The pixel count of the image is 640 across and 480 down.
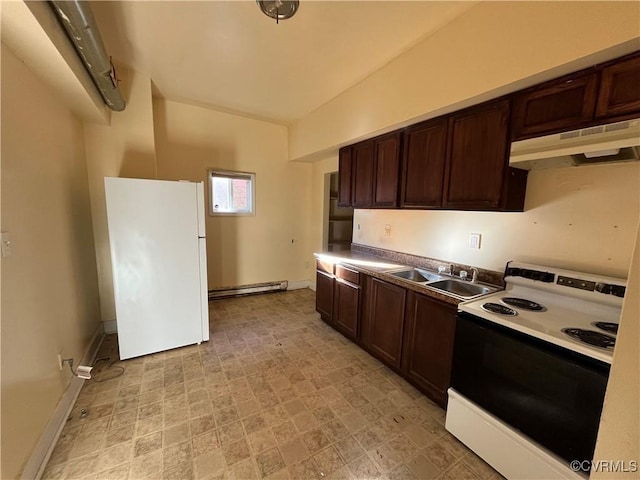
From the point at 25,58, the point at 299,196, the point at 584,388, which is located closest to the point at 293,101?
the point at 299,196

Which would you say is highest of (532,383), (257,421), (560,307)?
(560,307)

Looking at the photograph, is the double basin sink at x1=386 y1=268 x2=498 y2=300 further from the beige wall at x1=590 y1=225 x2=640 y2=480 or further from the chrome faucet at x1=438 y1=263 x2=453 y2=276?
the beige wall at x1=590 y1=225 x2=640 y2=480

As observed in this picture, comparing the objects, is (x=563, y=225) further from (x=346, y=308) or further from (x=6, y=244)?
(x=6, y=244)

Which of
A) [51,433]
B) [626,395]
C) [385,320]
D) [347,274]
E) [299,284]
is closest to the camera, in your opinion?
[626,395]

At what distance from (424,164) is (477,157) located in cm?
46

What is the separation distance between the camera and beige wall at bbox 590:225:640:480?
639mm

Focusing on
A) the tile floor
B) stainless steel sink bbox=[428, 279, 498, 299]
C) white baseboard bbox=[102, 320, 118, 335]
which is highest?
stainless steel sink bbox=[428, 279, 498, 299]

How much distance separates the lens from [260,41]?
2104mm

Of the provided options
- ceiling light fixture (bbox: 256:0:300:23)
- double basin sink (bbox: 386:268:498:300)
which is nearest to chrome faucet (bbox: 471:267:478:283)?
double basin sink (bbox: 386:268:498:300)

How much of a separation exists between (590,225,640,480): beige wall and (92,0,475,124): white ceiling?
6.40ft

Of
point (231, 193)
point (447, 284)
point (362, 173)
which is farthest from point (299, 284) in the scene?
point (447, 284)

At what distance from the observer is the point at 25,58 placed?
1528mm

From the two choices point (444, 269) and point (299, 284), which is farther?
point (299, 284)

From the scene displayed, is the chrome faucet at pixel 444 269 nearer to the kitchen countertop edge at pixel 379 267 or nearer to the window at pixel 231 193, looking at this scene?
the kitchen countertop edge at pixel 379 267
